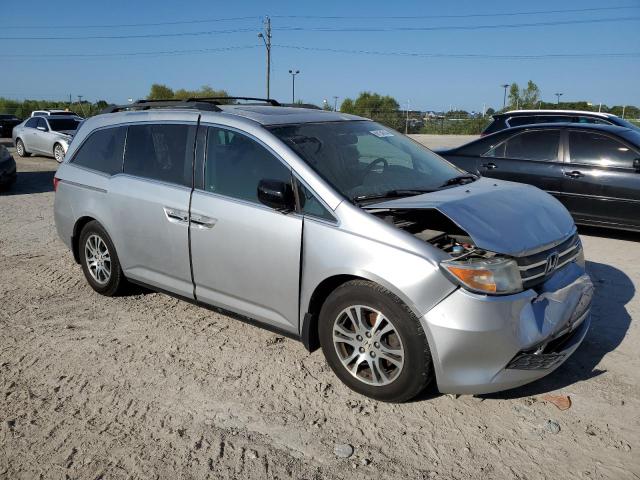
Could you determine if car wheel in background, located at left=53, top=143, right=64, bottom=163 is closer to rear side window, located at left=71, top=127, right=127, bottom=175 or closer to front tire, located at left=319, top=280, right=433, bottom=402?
rear side window, located at left=71, top=127, right=127, bottom=175

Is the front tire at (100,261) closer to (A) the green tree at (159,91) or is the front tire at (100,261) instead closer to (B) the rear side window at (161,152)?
(B) the rear side window at (161,152)

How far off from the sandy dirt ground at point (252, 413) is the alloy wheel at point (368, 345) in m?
0.20

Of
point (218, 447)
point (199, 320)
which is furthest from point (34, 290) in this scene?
point (218, 447)

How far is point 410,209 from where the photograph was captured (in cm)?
349

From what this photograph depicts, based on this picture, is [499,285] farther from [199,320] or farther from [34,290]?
[34,290]

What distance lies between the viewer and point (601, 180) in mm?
7207

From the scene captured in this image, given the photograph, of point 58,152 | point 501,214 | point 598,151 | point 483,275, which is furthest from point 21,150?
point 483,275

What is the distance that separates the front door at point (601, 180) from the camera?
277 inches

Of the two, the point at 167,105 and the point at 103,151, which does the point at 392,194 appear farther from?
the point at 103,151

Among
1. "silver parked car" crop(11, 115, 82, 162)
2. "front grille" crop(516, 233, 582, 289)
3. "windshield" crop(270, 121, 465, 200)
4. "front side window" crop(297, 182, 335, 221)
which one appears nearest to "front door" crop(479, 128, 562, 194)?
"windshield" crop(270, 121, 465, 200)

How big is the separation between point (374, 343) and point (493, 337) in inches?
27.4

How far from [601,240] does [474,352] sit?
526 centimetres

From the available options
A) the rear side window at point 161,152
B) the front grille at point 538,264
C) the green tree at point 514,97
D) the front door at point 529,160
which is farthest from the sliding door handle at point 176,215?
the green tree at point 514,97

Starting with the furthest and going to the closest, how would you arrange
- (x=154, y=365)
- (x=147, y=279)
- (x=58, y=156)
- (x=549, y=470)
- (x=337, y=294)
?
1. (x=58, y=156)
2. (x=147, y=279)
3. (x=154, y=365)
4. (x=337, y=294)
5. (x=549, y=470)
